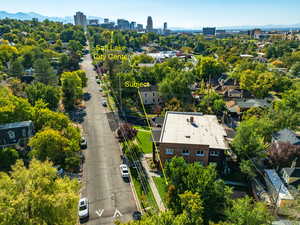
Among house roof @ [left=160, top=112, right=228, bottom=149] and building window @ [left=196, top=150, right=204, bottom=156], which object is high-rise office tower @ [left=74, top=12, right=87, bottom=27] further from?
building window @ [left=196, top=150, right=204, bottom=156]

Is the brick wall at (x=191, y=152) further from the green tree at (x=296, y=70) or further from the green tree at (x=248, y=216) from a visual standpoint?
the green tree at (x=296, y=70)

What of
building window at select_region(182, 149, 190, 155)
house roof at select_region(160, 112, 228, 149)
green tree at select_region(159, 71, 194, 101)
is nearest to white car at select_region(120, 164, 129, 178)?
house roof at select_region(160, 112, 228, 149)

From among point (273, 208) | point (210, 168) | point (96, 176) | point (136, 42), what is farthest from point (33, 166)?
point (136, 42)

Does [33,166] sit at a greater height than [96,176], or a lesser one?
greater

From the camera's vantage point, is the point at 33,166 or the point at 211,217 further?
the point at 211,217

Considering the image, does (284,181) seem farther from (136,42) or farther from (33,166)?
(136,42)

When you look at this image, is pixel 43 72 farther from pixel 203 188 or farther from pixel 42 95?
pixel 203 188

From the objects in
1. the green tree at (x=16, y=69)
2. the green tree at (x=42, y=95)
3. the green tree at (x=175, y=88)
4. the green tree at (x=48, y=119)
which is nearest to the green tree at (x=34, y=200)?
the green tree at (x=48, y=119)

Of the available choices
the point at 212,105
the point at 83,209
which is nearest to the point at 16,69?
the point at 83,209
